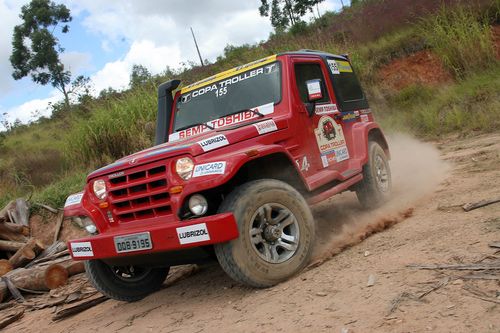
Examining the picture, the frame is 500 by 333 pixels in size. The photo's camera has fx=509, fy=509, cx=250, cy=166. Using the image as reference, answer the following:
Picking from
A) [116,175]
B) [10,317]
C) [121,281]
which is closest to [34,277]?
[10,317]

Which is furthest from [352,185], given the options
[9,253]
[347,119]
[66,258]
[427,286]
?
[9,253]

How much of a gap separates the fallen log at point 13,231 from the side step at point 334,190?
5.92 metres

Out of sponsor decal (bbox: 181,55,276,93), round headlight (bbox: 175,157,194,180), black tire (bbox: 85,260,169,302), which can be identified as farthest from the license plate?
sponsor decal (bbox: 181,55,276,93)

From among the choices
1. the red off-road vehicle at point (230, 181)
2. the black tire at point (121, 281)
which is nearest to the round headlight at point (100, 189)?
the red off-road vehicle at point (230, 181)

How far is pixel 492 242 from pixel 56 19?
29.0m

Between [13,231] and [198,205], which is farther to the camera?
[13,231]

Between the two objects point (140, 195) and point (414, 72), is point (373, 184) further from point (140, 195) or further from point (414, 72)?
point (414, 72)

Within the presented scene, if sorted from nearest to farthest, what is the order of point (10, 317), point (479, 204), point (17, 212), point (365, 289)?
point (365, 289)
point (479, 204)
point (10, 317)
point (17, 212)

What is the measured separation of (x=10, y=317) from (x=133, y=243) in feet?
8.98

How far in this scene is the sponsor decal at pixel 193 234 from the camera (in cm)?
353

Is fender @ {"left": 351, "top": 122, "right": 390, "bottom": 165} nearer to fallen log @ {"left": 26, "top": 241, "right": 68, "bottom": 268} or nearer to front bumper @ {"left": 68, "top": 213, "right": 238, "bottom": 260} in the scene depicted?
front bumper @ {"left": 68, "top": 213, "right": 238, "bottom": 260}

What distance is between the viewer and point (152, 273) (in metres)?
4.95

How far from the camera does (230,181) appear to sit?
4.20 metres

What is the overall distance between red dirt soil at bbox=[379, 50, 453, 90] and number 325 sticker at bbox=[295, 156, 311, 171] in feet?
31.6
